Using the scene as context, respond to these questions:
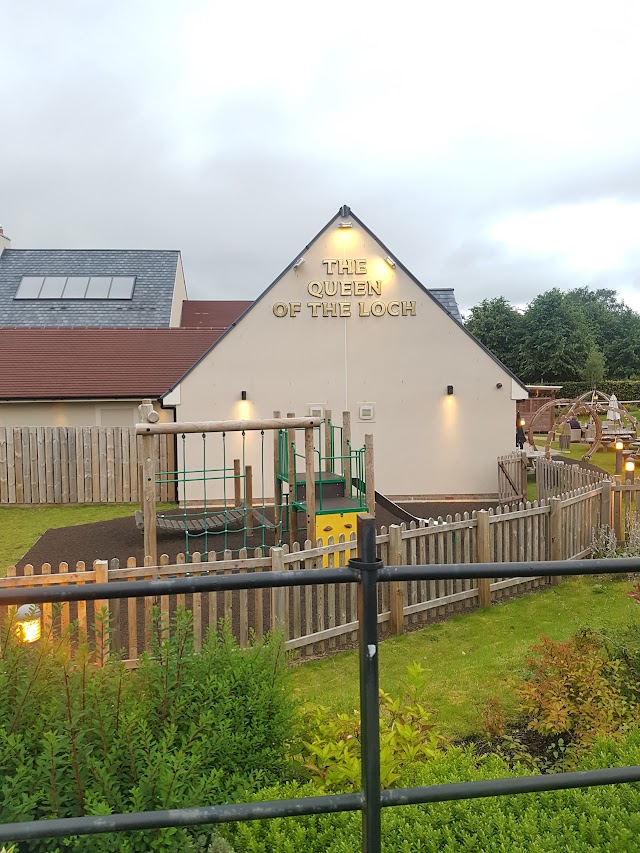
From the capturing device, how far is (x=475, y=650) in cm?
786

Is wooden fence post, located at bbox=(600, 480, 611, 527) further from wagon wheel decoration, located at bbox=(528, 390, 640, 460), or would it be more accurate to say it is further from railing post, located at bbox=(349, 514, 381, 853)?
railing post, located at bbox=(349, 514, 381, 853)

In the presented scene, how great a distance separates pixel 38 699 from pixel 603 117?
1529 inches

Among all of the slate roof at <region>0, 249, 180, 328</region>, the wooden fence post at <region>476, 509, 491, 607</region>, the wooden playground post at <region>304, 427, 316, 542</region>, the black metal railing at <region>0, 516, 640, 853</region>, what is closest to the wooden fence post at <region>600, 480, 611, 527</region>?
the wooden fence post at <region>476, 509, 491, 607</region>

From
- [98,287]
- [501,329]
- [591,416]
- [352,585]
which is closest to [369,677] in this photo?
[352,585]

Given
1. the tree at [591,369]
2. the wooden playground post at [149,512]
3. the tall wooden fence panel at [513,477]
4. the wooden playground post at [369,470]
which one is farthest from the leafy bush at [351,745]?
the tree at [591,369]

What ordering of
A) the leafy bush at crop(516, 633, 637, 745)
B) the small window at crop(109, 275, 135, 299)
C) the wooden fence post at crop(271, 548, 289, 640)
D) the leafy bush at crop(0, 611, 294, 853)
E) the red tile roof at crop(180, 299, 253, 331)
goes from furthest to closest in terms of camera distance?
the red tile roof at crop(180, 299, 253, 331)
the small window at crop(109, 275, 135, 299)
the wooden fence post at crop(271, 548, 289, 640)
the leafy bush at crop(516, 633, 637, 745)
the leafy bush at crop(0, 611, 294, 853)

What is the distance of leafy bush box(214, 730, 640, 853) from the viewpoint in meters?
2.68

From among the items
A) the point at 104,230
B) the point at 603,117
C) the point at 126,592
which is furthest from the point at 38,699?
the point at 104,230

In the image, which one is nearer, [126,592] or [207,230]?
[126,592]

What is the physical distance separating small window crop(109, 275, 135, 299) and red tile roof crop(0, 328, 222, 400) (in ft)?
23.9

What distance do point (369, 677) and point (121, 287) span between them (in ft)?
106

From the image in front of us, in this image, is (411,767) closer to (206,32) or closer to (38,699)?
(38,699)

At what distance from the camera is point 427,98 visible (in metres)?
31.5

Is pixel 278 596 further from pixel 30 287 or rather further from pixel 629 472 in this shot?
pixel 30 287
